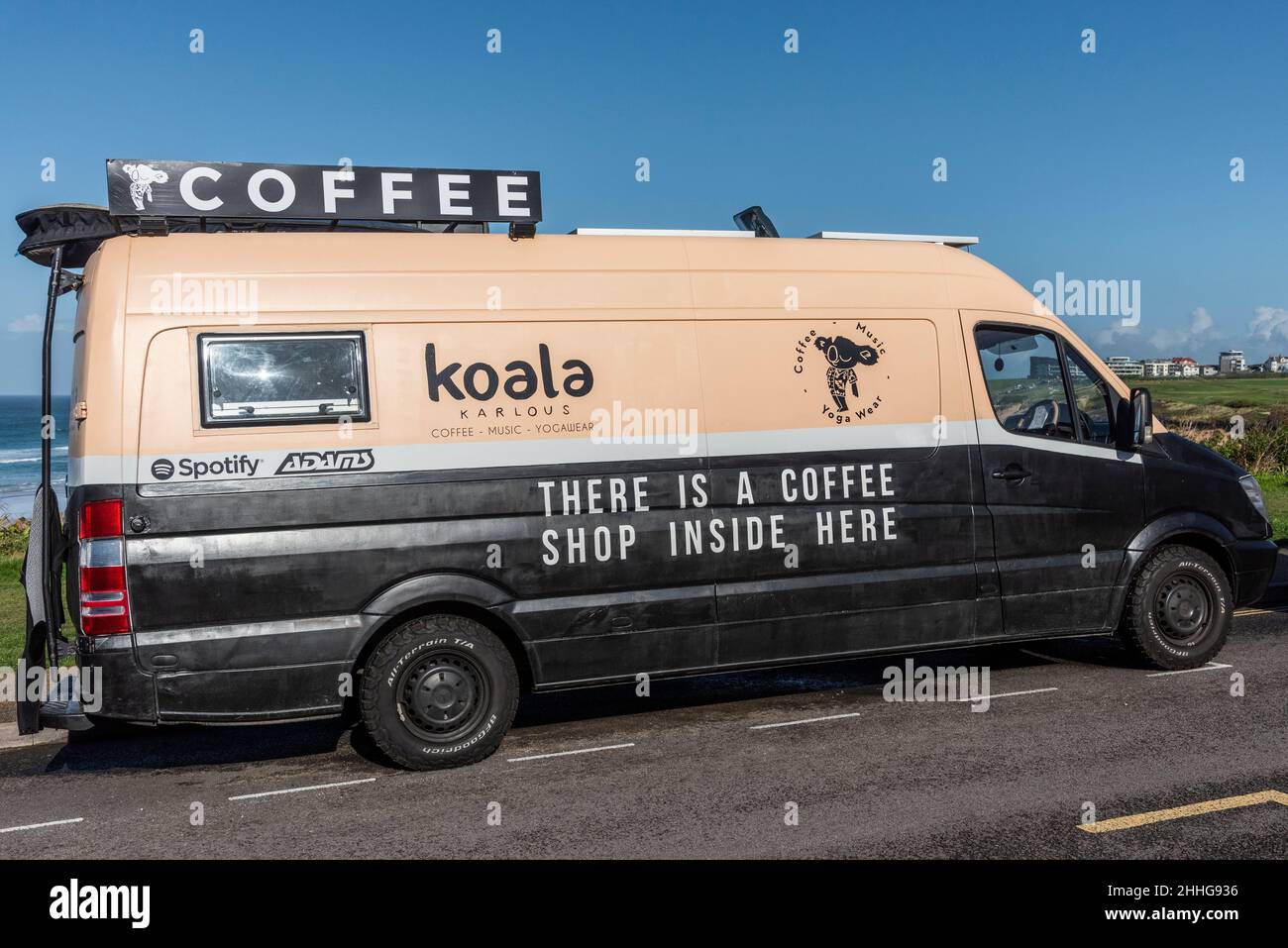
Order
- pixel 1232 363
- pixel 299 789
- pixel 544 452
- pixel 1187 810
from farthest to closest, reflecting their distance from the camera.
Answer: pixel 1232 363 < pixel 544 452 < pixel 299 789 < pixel 1187 810

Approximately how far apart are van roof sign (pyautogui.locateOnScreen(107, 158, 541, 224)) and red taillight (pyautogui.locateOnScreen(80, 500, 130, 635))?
5.06 ft

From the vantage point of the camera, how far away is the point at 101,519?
18.3 feet

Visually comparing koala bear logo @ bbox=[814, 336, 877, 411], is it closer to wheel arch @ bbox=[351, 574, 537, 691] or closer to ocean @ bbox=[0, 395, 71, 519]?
wheel arch @ bbox=[351, 574, 537, 691]

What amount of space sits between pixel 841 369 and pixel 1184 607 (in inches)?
119

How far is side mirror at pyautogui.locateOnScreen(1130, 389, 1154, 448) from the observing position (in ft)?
24.7

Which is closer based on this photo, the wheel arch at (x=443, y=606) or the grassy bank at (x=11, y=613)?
the wheel arch at (x=443, y=606)

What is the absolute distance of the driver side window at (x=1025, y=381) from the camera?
736cm

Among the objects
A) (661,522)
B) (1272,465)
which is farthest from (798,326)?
(1272,465)

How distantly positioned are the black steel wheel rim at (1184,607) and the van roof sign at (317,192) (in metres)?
4.87

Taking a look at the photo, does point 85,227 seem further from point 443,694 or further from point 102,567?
point 443,694

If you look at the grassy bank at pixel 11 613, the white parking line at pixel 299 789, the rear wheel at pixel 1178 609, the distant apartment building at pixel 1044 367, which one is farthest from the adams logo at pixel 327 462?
the rear wheel at pixel 1178 609

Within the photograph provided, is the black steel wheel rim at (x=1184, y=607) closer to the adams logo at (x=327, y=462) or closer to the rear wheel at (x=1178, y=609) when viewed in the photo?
the rear wheel at (x=1178, y=609)

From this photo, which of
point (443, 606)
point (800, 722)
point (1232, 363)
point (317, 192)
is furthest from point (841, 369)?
point (1232, 363)
